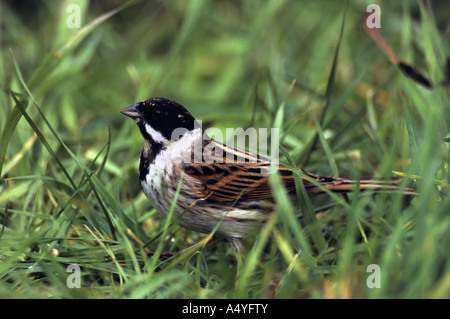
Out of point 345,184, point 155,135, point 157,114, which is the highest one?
point 157,114

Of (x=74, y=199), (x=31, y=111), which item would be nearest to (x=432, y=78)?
(x=74, y=199)

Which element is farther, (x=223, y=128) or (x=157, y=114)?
(x=223, y=128)

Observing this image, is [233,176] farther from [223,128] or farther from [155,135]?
[223,128]

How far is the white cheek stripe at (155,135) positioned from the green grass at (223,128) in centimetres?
19

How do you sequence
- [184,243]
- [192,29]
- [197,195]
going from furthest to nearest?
[192,29]
[184,243]
[197,195]

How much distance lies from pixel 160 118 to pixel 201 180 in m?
0.37

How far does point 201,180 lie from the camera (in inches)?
112

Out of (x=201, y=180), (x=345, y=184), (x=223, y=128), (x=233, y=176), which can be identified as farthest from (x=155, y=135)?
(x=223, y=128)

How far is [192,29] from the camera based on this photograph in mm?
4367

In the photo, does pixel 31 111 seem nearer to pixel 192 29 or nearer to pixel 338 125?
pixel 192 29

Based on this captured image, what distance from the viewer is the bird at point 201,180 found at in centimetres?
275

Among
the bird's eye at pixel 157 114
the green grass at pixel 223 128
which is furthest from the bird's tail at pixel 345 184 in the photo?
the bird's eye at pixel 157 114

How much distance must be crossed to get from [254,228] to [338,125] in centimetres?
182

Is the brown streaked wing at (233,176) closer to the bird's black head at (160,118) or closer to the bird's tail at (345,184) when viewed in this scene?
the bird's tail at (345,184)
